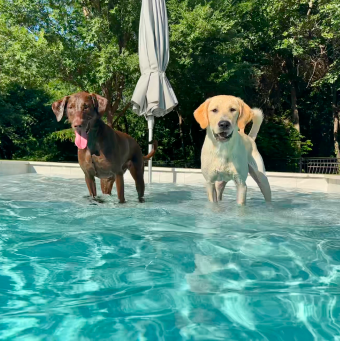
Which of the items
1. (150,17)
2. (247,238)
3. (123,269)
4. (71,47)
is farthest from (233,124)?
(71,47)

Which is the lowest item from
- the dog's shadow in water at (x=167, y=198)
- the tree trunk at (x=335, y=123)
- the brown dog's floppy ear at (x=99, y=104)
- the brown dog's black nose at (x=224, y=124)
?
the dog's shadow in water at (x=167, y=198)

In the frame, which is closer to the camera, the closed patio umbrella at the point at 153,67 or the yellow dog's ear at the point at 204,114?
the yellow dog's ear at the point at 204,114

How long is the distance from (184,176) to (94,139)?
565cm

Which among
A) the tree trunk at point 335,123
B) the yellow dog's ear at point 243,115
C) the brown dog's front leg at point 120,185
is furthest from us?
the tree trunk at point 335,123

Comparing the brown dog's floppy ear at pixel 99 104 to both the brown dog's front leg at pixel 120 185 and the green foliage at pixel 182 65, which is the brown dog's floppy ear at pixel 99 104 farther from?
the green foliage at pixel 182 65

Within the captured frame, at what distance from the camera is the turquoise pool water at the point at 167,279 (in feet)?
5.12

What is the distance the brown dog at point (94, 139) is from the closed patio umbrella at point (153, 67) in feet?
10.2

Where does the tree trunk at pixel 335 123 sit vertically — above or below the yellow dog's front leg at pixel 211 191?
above

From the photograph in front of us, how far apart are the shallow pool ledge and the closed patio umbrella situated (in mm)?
1579

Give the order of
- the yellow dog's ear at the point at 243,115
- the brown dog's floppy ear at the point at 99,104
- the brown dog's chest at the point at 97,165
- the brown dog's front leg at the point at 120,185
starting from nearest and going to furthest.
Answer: the yellow dog's ear at the point at 243,115
the brown dog's floppy ear at the point at 99,104
the brown dog's chest at the point at 97,165
the brown dog's front leg at the point at 120,185

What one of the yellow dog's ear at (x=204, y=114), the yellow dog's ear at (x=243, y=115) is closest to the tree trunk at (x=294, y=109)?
the yellow dog's ear at (x=243, y=115)

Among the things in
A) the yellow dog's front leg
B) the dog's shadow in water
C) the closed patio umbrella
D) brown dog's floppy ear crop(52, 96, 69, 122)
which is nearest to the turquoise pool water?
the yellow dog's front leg

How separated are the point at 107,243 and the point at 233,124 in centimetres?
203

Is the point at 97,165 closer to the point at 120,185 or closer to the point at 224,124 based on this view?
the point at 120,185
